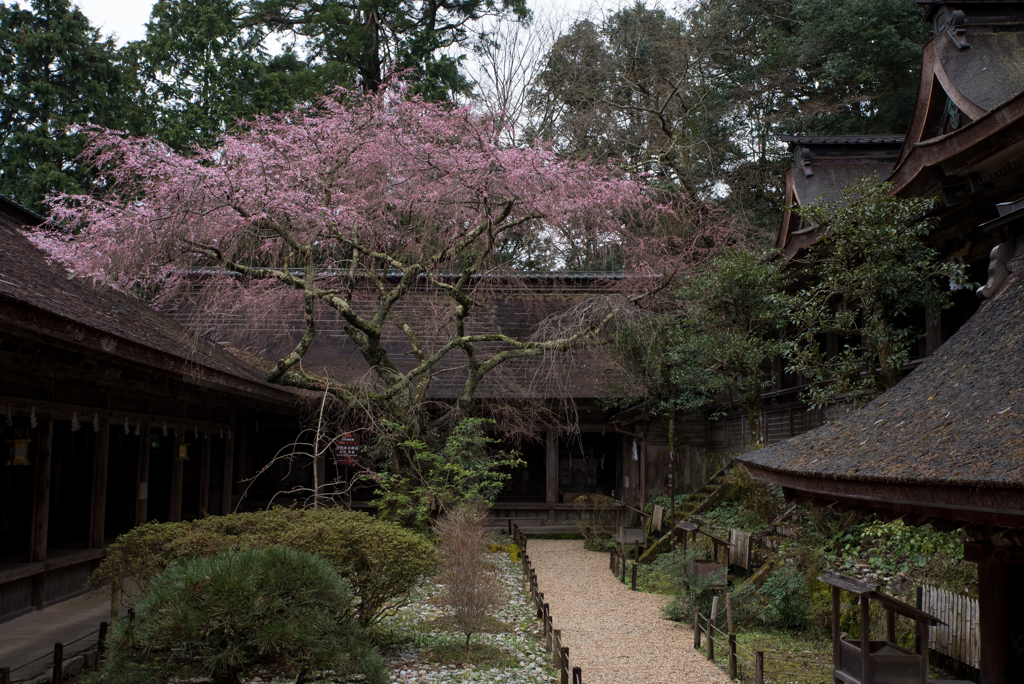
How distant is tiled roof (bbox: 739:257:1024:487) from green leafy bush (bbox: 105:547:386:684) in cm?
302

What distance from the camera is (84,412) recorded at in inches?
380

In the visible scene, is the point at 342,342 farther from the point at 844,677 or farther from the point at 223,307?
the point at 844,677

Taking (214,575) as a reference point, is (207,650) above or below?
below

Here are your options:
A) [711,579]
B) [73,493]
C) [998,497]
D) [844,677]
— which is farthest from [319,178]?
[998,497]

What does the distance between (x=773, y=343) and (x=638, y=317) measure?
3.19m

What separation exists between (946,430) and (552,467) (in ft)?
48.5

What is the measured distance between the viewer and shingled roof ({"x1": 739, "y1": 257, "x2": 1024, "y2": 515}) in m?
3.09

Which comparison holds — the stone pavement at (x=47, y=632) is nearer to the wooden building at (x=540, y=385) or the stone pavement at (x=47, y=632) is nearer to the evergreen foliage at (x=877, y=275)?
the wooden building at (x=540, y=385)

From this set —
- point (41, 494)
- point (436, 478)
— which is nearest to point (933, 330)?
point (436, 478)

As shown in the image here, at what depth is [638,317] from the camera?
1372 centimetres

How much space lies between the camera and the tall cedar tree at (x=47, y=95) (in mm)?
20609

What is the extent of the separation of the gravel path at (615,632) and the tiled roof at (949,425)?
374 cm

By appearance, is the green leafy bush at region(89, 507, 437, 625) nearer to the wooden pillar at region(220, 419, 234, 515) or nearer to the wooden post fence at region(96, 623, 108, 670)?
the wooden post fence at region(96, 623, 108, 670)

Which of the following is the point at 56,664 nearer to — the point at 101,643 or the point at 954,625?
the point at 101,643
